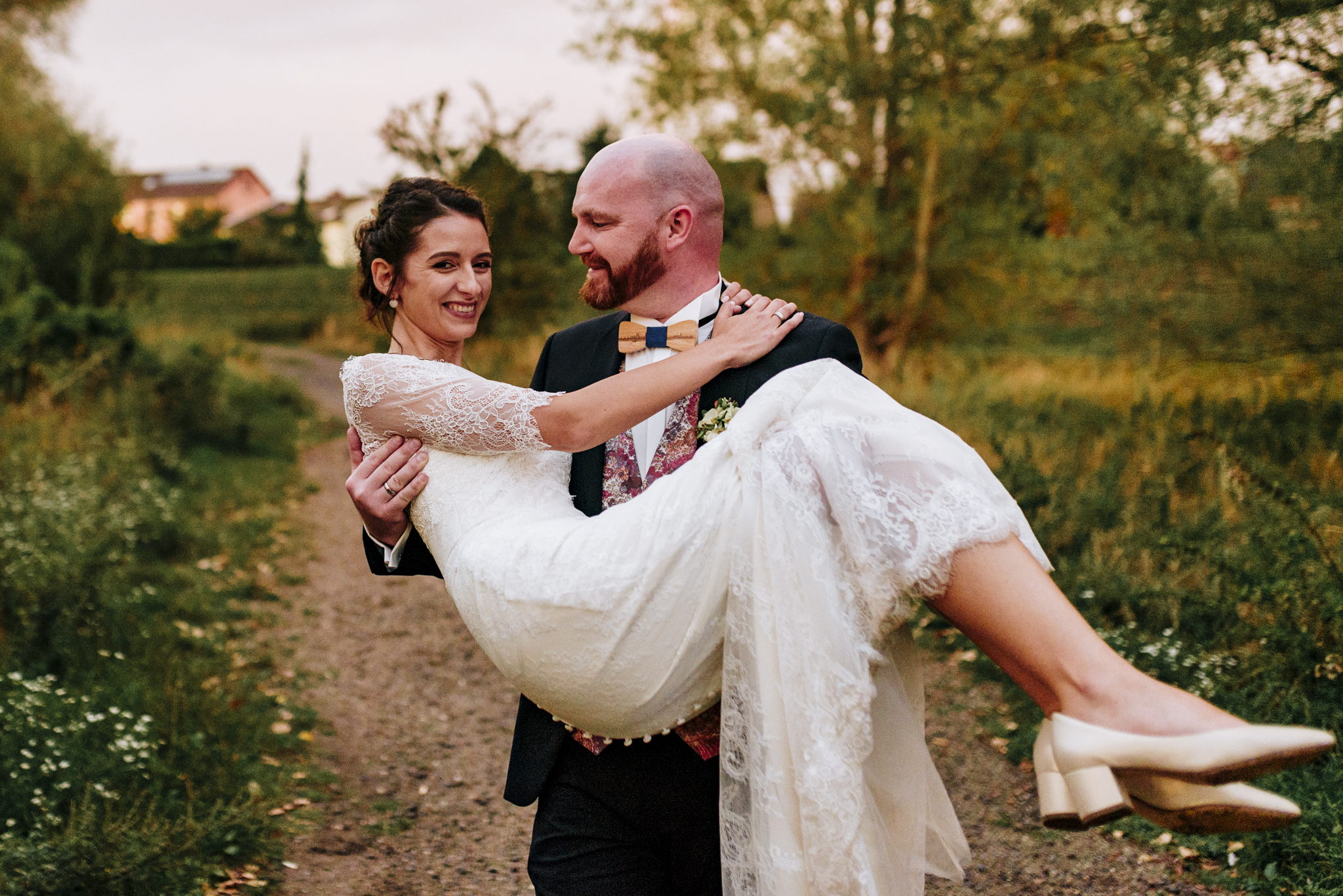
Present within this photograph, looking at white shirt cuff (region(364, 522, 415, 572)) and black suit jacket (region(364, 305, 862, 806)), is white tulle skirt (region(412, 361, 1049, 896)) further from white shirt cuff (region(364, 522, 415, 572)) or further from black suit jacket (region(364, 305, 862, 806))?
white shirt cuff (region(364, 522, 415, 572))

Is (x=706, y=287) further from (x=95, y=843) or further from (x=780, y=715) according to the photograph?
(x=95, y=843)

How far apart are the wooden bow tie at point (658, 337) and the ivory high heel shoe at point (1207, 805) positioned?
4.51 feet

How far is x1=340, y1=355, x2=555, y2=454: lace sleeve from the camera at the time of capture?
8.42ft

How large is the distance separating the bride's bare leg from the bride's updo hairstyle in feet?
5.95

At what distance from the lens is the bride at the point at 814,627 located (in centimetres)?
185

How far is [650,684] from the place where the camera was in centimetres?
220

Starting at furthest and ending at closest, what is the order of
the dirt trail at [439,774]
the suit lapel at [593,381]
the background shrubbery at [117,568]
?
the dirt trail at [439,774], the background shrubbery at [117,568], the suit lapel at [593,381]

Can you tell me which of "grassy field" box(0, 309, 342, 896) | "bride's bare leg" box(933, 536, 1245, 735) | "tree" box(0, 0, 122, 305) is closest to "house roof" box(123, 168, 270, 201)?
"tree" box(0, 0, 122, 305)

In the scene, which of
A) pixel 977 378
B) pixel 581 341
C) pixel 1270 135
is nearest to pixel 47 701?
pixel 581 341

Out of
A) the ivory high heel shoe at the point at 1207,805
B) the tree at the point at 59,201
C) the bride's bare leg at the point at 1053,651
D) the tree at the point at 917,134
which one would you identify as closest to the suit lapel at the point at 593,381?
the bride's bare leg at the point at 1053,651

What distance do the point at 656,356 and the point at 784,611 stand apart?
938 mm

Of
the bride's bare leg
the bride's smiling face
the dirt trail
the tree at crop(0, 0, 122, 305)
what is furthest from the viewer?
the tree at crop(0, 0, 122, 305)

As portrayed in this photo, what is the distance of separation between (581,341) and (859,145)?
12910 mm

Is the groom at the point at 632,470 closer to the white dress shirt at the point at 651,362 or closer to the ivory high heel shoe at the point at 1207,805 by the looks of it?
the white dress shirt at the point at 651,362
